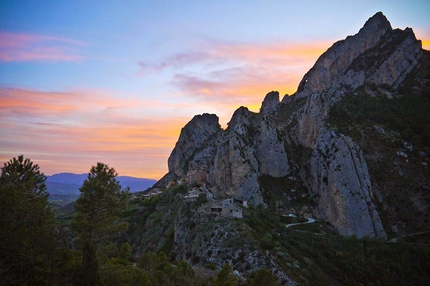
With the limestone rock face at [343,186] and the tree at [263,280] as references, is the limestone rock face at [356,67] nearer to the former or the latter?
the limestone rock face at [343,186]

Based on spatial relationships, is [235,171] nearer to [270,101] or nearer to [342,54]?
[270,101]

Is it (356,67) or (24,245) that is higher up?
(356,67)

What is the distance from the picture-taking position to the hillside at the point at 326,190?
163 feet

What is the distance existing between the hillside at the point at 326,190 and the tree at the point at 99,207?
15086 mm

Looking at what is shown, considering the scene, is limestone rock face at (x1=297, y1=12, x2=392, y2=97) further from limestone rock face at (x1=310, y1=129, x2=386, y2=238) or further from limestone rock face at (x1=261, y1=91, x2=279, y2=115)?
limestone rock face at (x1=310, y1=129, x2=386, y2=238)

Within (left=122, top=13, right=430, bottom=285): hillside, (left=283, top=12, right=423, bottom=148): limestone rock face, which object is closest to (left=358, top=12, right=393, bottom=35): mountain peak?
(left=283, top=12, right=423, bottom=148): limestone rock face

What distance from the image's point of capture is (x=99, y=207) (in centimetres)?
2891

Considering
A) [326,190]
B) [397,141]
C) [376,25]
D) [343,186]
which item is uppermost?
[376,25]

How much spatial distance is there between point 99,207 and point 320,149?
72.8 meters

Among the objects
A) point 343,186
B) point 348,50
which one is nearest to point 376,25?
point 348,50

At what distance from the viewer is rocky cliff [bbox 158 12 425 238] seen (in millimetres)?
76438

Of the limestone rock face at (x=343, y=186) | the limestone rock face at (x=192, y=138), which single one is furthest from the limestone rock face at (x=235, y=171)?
the limestone rock face at (x=192, y=138)

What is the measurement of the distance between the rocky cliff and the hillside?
338mm

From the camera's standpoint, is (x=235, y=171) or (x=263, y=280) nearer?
(x=263, y=280)
